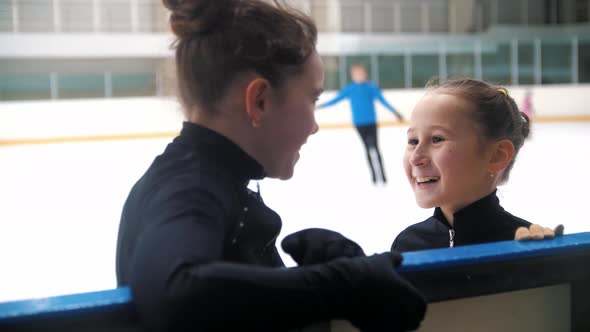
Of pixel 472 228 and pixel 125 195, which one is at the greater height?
pixel 472 228

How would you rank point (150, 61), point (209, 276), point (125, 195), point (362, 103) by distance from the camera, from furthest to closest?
1. point (150, 61)
2. point (362, 103)
3. point (125, 195)
4. point (209, 276)

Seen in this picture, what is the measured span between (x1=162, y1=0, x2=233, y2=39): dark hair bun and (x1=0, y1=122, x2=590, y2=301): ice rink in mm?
1036

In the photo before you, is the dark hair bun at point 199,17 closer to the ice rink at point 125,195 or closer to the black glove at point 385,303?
the black glove at point 385,303

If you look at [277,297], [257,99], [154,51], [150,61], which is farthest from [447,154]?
[150,61]

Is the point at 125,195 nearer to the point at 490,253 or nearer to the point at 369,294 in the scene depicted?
the point at 490,253

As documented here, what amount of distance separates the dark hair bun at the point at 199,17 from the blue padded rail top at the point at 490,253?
1.08 feet

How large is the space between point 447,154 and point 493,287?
438 mm

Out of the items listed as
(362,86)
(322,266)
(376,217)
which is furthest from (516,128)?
(362,86)

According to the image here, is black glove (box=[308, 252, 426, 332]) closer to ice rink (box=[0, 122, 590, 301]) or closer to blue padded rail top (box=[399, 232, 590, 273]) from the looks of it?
blue padded rail top (box=[399, 232, 590, 273])

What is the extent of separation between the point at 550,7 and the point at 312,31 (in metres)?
18.2

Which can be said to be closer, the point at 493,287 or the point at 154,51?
the point at 493,287

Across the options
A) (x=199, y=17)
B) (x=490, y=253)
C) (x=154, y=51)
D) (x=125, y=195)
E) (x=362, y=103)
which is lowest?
(x=125, y=195)

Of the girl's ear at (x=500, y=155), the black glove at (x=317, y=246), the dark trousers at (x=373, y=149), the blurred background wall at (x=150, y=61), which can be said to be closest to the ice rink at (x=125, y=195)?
the dark trousers at (x=373, y=149)

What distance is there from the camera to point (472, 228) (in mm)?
1162
